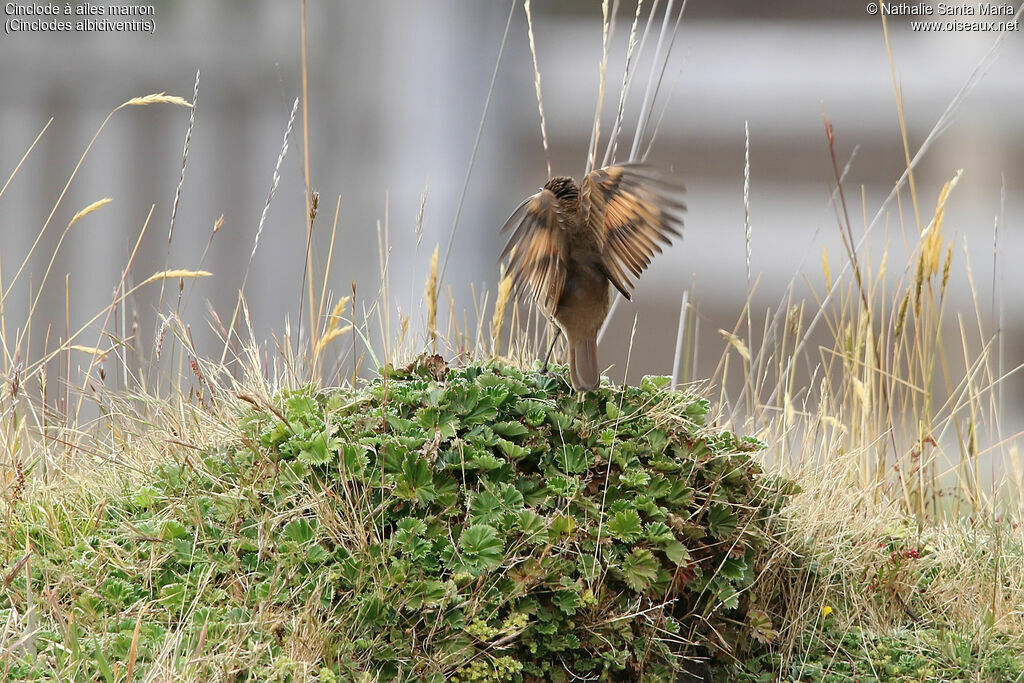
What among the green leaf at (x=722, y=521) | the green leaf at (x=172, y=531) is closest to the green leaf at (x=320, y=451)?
the green leaf at (x=172, y=531)

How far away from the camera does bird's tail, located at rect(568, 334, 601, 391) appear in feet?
6.52

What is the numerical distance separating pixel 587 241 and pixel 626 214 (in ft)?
0.31

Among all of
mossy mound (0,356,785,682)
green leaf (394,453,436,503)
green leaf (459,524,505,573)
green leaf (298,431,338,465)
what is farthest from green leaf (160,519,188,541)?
green leaf (459,524,505,573)

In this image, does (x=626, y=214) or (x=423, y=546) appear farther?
(x=626, y=214)

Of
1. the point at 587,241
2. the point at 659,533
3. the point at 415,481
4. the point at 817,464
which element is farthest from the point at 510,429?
the point at 817,464

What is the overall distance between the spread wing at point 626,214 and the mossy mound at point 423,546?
0.27 m

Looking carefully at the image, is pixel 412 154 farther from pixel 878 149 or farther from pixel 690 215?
pixel 878 149

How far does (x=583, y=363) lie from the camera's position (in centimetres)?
201

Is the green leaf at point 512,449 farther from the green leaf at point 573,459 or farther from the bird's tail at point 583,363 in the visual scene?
the bird's tail at point 583,363

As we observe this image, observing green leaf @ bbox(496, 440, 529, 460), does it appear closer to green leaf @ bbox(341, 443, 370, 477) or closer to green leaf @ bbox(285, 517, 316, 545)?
green leaf @ bbox(341, 443, 370, 477)

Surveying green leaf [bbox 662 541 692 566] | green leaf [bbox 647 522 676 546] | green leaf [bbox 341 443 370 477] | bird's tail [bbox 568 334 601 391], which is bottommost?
green leaf [bbox 662 541 692 566]

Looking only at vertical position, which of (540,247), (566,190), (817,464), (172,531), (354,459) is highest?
(566,190)

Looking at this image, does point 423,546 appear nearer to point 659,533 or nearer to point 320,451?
point 320,451

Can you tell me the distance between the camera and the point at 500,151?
4453 mm
